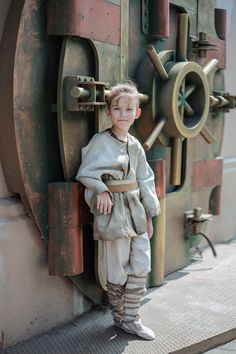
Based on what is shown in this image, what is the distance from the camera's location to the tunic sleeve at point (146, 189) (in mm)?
2432

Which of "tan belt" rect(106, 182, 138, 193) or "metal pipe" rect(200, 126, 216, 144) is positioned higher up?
"metal pipe" rect(200, 126, 216, 144)

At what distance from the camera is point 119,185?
7.69 ft

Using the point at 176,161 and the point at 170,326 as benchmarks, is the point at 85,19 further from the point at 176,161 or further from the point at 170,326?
the point at 170,326

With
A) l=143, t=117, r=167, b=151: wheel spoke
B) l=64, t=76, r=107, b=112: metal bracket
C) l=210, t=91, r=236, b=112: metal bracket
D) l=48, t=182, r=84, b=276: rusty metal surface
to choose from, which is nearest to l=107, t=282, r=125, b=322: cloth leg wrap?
l=48, t=182, r=84, b=276: rusty metal surface

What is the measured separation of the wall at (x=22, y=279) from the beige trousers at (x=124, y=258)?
0.89 ft

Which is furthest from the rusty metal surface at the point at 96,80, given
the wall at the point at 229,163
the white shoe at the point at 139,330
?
the wall at the point at 229,163

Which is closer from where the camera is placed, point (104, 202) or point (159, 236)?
point (104, 202)

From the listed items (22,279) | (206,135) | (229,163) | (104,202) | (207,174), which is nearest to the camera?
(104,202)

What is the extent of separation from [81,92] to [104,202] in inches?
17.3

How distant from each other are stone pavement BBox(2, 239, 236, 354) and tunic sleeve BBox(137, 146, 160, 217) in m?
0.53

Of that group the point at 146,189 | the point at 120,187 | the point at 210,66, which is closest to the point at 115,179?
the point at 120,187

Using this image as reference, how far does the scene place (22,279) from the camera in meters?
2.36

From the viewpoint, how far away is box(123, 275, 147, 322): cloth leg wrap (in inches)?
94.7

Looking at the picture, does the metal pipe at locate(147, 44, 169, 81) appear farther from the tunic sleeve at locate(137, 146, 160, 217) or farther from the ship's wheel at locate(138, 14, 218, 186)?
the tunic sleeve at locate(137, 146, 160, 217)
